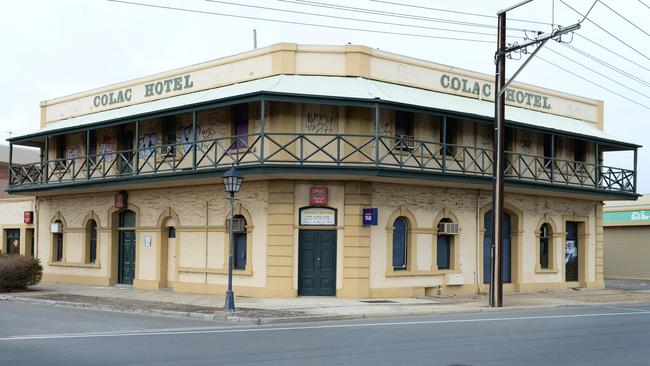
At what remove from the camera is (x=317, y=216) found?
22.6 meters

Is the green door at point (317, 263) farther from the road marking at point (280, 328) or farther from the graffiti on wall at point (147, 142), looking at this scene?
the graffiti on wall at point (147, 142)

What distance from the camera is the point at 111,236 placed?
1109 inches

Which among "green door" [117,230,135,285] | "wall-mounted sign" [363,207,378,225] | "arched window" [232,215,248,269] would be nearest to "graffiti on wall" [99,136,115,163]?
"green door" [117,230,135,285]

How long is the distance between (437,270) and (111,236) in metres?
12.4

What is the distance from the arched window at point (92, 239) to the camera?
29.5m

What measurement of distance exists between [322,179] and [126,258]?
9.84 metres

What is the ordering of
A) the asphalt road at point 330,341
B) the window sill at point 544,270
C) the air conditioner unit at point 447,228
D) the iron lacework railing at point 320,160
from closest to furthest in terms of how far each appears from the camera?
the asphalt road at point 330,341 < the iron lacework railing at point 320,160 < the air conditioner unit at point 447,228 < the window sill at point 544,270

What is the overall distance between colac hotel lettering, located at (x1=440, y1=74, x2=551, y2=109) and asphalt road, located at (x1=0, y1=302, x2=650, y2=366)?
959cm

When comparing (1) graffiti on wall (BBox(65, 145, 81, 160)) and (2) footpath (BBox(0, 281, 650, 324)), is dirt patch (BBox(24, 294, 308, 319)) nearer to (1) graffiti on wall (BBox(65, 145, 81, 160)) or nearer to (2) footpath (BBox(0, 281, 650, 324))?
(2) footpath (BBox(0, 281, 650, 324))

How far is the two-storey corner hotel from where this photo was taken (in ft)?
73.2

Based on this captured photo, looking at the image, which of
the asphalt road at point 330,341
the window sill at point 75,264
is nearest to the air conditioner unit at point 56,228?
the window sill at point 75,264

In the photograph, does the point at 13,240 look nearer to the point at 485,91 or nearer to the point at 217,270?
the point at 217,270

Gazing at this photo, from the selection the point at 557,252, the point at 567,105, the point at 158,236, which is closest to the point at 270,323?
the point at 158,236

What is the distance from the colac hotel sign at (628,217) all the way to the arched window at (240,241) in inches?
948
